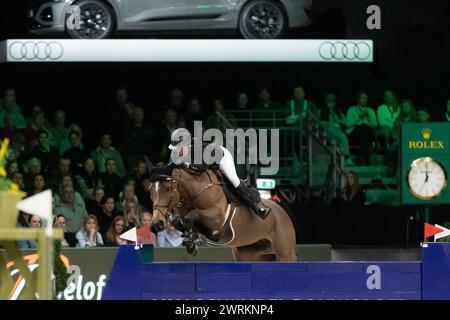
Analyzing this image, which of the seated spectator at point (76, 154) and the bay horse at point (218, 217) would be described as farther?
the seated spectator at point (76, 154)

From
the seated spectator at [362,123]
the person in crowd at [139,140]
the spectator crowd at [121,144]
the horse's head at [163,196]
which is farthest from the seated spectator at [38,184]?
the seated spectator at [362,123]

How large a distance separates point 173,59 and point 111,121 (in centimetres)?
129

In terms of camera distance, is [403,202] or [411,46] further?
[411,46]

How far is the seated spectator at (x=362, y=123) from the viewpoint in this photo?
19.2 meters

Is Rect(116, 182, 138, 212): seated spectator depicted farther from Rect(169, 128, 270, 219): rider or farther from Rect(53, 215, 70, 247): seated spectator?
Rect(169, 128, 270, 219): rider

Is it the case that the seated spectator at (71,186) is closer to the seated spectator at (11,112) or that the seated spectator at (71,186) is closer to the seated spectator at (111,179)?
the seated spectator at (111,179)

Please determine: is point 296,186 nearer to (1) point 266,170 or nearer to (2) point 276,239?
(1) point 266,170

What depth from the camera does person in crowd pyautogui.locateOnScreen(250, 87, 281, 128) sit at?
61.9ft

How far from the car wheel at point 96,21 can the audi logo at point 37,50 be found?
1.12ft

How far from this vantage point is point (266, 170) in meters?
18.2

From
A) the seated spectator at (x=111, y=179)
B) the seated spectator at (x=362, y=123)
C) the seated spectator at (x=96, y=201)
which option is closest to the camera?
the seated spectator at (x=96, y=201)

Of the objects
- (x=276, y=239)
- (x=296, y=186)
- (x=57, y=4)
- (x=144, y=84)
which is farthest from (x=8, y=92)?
(x=276, y=239)

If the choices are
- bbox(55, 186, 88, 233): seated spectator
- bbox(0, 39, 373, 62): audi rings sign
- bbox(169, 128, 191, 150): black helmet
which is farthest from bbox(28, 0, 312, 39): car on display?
bbox(169, 128, 191, 150): black helmet

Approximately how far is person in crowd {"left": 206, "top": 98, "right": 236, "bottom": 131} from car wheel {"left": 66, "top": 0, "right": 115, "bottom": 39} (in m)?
1.91
